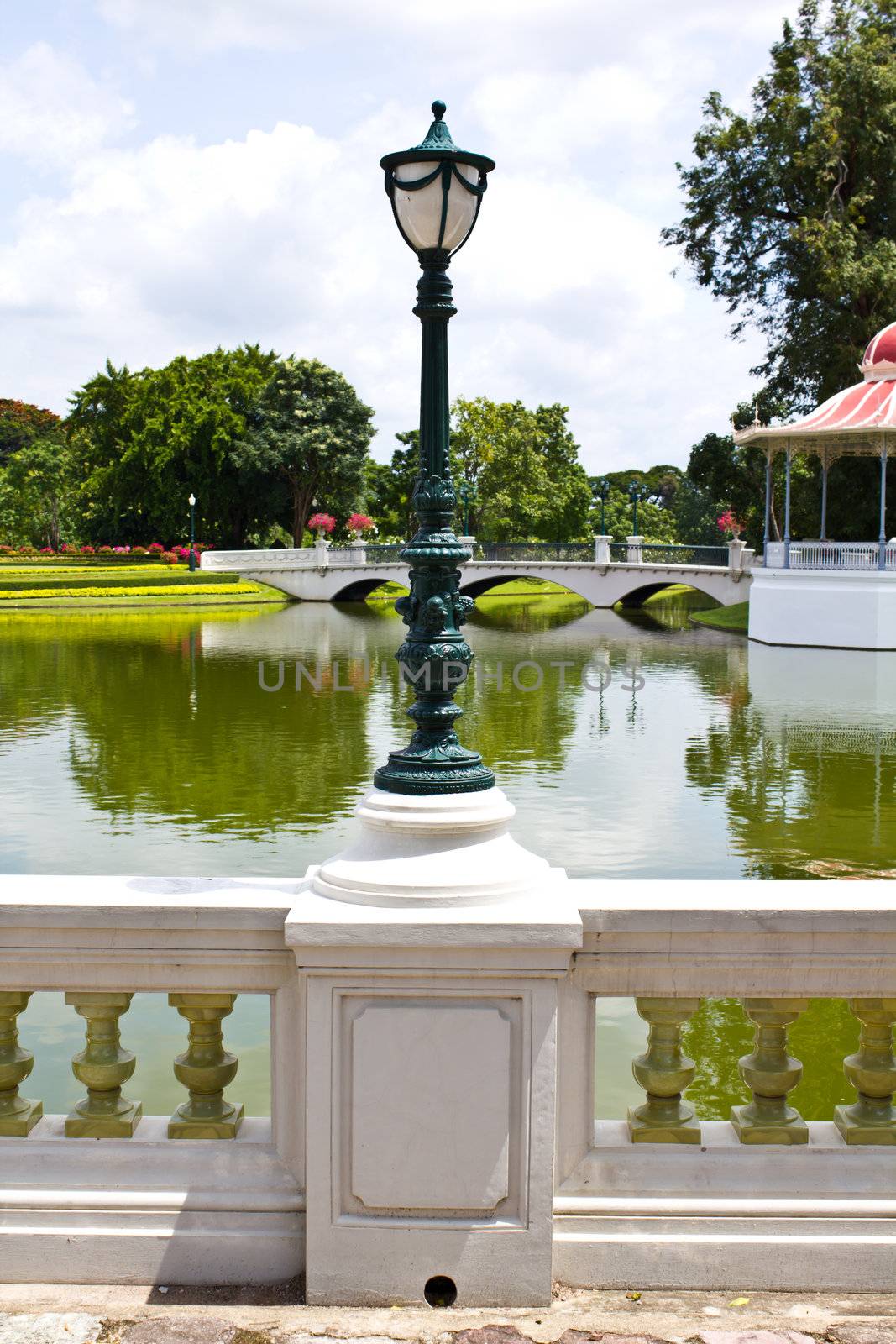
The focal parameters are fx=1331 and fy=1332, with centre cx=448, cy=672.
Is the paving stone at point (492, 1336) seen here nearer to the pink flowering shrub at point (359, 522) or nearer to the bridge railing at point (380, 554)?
the bridge railing at point (380, 554)

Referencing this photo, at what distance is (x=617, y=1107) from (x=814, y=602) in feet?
86.6

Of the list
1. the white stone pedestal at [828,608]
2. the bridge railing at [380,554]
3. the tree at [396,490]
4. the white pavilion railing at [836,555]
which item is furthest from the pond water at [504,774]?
the tree at [396,490]

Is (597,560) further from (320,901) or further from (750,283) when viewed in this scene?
(320,901)

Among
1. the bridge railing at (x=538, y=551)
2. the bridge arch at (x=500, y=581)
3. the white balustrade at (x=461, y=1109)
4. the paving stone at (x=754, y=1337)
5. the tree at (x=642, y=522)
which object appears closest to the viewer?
the paving stone at (x=754, y=1337)

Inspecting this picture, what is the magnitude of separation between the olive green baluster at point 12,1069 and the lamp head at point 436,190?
2.34m

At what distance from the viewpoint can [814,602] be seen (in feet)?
104

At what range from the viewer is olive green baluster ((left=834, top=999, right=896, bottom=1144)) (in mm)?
3400

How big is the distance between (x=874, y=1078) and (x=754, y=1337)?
701 millimetres

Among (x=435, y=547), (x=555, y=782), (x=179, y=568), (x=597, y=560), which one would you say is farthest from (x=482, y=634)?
(x=435, y=547)

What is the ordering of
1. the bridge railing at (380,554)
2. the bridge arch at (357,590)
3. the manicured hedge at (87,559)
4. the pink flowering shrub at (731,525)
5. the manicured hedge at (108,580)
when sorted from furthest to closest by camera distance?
the manicured hedge at (87,559), the bridge arch at (357,590), the pink flowering shrub at (731,525), the bridge railing at (380,554), the manicured hedge at (108,580)

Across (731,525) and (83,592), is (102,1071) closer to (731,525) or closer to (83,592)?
(83,592)

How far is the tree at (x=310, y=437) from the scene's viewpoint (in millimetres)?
63406

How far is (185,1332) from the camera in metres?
3.15

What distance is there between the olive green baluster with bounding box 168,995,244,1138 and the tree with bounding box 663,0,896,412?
117 feet
